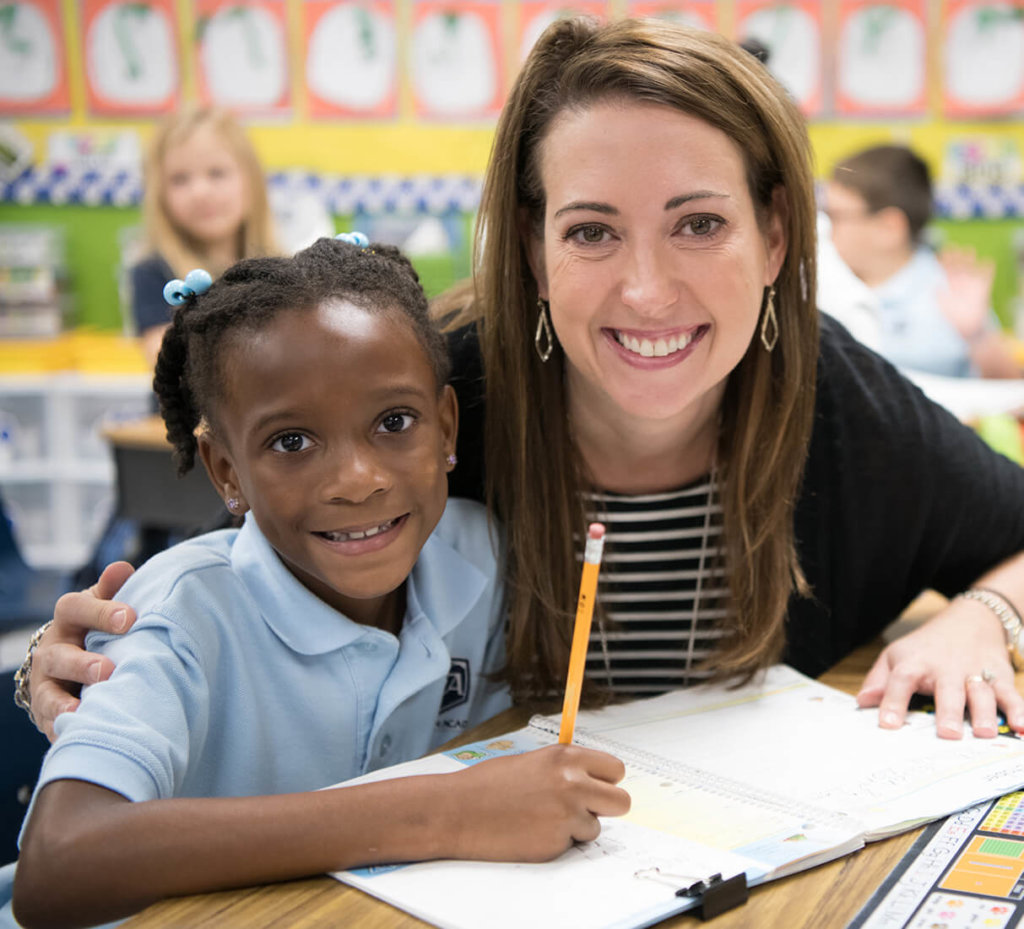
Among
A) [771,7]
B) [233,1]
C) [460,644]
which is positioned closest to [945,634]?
[460,644]

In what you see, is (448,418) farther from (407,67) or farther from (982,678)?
(407,67)

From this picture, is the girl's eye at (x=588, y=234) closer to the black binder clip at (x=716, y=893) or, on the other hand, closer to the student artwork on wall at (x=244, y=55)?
the black binder clip at (x=716, y=893)

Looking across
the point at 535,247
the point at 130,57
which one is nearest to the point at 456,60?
the point at 130,57

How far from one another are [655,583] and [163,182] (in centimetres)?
317

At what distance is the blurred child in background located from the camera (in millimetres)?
3828

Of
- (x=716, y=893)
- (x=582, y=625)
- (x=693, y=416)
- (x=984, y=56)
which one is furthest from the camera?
(x=984, y=56)

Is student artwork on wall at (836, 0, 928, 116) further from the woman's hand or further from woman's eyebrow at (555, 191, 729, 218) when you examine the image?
the woman's hand

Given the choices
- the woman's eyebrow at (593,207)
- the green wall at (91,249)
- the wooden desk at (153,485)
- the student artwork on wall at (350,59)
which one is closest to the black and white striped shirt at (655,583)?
the woman's eyebrow at (593,207)

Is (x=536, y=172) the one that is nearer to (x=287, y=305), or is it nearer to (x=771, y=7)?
(x=287, y=305)

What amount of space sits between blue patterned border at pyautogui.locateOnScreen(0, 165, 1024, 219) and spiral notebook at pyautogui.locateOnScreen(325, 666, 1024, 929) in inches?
143

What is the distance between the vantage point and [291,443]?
41.5 inches

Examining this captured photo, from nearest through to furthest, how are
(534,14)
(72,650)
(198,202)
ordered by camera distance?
(72,650) → (198,202) → (534,14)

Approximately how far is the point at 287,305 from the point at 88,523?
371cm

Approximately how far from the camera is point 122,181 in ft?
15.7
